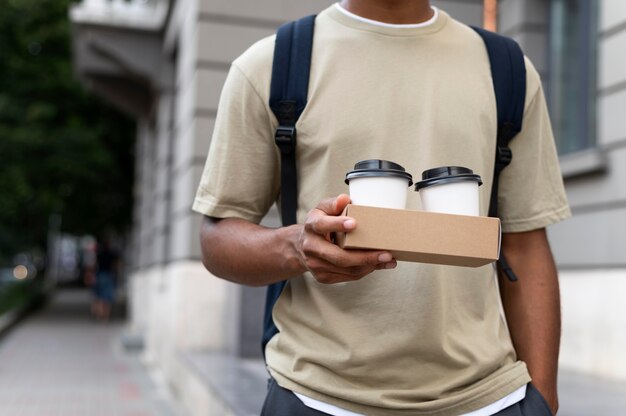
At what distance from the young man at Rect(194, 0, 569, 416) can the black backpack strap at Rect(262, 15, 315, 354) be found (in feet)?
0.07

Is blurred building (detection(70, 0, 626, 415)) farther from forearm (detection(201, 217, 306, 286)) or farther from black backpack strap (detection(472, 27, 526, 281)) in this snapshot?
black backpack strap (detection(472, 27, 526, 281))

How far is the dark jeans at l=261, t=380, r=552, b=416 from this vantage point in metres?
1.68

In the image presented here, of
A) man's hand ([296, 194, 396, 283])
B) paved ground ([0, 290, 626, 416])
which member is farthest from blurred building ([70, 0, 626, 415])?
man's hand ([296, 194, 396, 283])

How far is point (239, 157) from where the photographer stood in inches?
71.4

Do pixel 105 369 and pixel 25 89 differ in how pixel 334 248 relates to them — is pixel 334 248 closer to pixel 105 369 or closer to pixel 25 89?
pixel 105 369

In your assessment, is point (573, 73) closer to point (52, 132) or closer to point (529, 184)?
point (529, 184)

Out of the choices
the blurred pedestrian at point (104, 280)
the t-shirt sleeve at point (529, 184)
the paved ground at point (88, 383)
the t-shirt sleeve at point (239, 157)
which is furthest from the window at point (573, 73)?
the blurred pedestrian at point (104, 280)

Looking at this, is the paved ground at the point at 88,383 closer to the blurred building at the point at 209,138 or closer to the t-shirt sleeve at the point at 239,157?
the blurred building at the point at 209,138

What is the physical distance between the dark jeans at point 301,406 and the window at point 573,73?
565 centimetres

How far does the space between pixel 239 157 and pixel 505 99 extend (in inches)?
24.3

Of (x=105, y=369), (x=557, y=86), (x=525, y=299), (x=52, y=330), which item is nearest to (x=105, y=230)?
(x=52, y=330)

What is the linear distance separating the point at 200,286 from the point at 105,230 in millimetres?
16959

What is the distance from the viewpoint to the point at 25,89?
20.2m

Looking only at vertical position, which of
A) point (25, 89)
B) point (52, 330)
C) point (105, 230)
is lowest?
point (52, 330)
